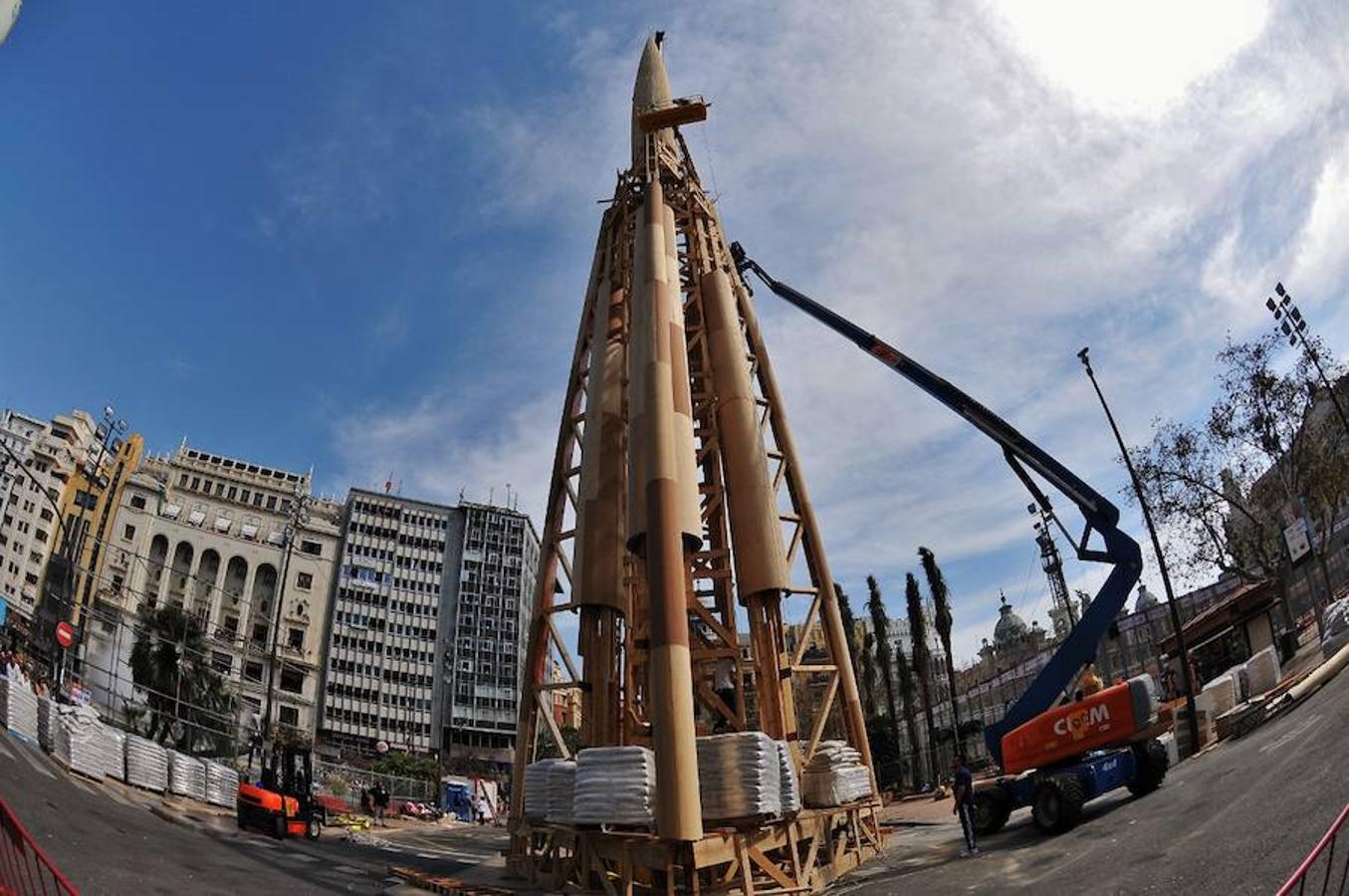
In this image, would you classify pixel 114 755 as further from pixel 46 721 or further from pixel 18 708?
pixel 18 708

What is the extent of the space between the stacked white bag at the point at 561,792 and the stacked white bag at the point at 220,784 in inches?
698

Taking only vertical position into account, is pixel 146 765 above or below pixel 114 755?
below

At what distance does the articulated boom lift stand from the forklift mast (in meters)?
0.02

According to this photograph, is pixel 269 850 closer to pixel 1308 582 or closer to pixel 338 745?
pixel 1308 582

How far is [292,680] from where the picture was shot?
83688 millimetres

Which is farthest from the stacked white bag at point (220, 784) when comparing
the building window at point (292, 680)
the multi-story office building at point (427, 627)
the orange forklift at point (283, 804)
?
the building window at point (292, 680)

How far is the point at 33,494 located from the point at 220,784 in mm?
45804

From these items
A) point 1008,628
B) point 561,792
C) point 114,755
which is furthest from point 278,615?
point 1008,628

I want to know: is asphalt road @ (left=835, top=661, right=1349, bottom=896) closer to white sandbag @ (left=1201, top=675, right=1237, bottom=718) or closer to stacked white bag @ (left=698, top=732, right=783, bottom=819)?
stacked white bag @ (left=698, top=732, right=783, bottom=819)

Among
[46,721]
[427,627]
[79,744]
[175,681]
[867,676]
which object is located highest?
[427,627]

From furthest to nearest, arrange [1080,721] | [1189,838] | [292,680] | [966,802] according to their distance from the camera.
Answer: [292,680], [1080,721], [966,802], [1189,838]

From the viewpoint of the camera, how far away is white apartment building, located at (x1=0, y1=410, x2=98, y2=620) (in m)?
49.4

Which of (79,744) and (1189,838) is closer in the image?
(1189,838)

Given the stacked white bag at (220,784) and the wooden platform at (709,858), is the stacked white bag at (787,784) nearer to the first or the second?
the wooden platform at (709,858)
